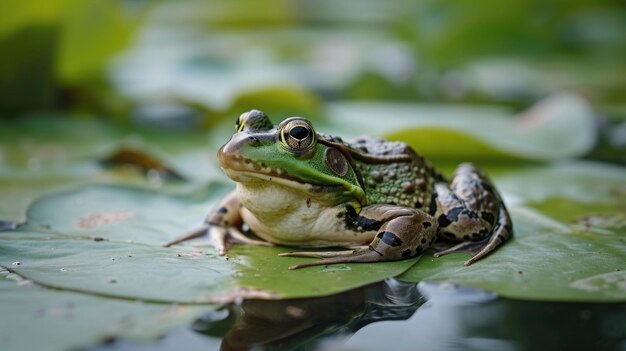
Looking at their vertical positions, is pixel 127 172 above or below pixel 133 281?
above

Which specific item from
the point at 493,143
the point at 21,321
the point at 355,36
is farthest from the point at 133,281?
the point at 355,36

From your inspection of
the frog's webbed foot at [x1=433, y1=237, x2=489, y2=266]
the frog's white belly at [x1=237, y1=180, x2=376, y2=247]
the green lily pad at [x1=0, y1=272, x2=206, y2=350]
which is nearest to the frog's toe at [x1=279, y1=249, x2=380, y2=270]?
the frog's white belly at [x1=237, y1=180, x2=376, y2=247]

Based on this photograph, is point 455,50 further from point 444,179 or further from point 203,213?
point 203,213

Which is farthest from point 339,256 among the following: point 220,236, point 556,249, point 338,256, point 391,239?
point 556,249

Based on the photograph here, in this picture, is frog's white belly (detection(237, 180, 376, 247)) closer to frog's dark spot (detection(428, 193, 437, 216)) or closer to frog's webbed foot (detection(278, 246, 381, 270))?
frog's webbed foot (detection(278, 246, 381, 270))

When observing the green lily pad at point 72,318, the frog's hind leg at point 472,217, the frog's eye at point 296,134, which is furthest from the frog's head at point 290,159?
the green lily pad at point 72,318
